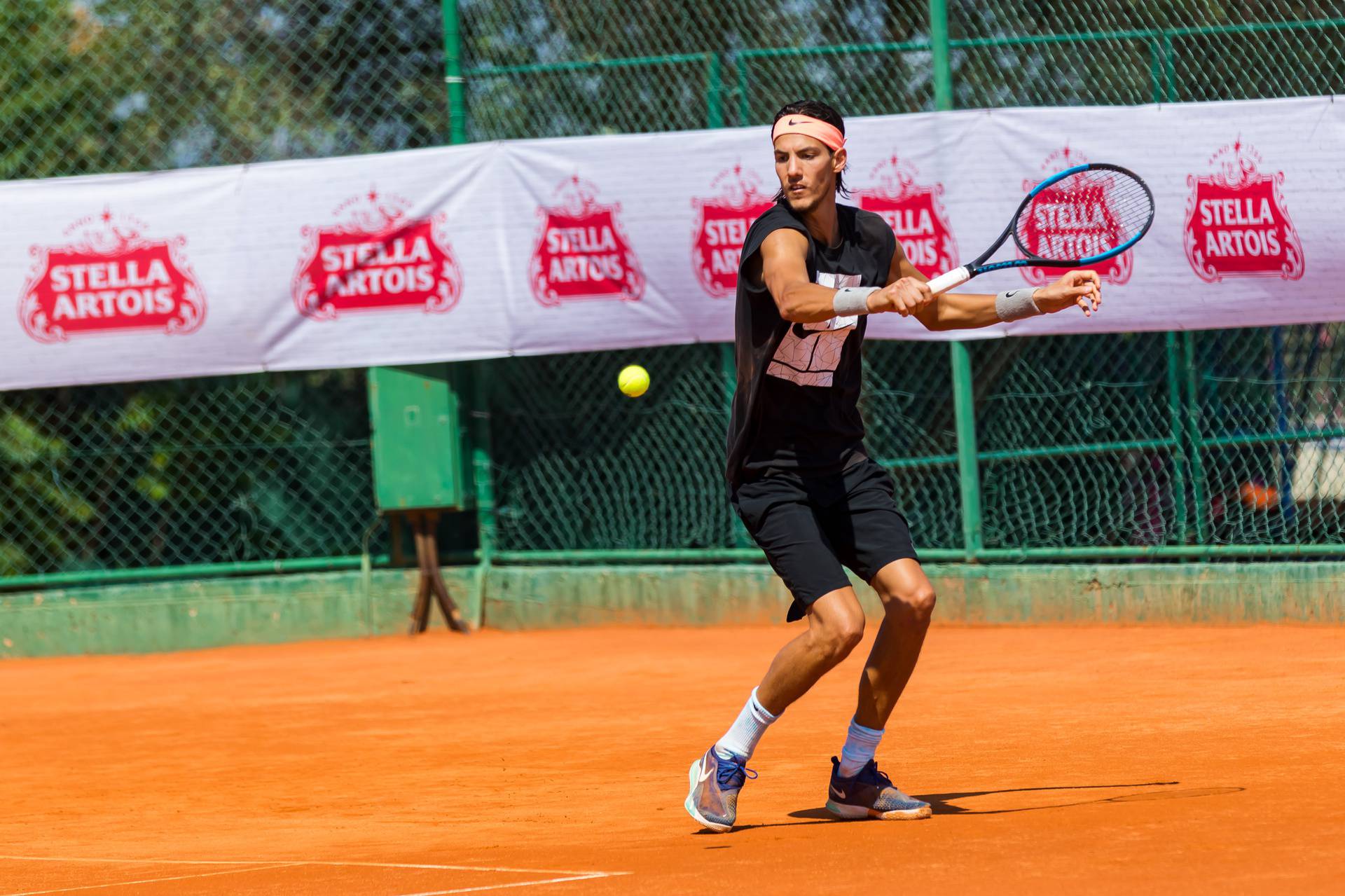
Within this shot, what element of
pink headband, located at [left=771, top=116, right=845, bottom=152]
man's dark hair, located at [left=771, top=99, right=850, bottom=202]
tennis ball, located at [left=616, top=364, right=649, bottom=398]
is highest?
man's dark hair, located at [left=771, top=99, right=850, bottom=202]

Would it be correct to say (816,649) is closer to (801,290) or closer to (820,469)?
(820,469)

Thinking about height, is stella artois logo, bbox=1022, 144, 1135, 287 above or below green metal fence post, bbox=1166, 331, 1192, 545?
above

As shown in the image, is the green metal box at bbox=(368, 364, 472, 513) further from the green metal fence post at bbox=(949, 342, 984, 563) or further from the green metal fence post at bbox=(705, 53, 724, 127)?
the green metal fence post at bbox=(949, 342, 984, 563)

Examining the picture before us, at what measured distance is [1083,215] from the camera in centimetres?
564

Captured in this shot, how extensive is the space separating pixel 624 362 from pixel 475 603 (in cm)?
168

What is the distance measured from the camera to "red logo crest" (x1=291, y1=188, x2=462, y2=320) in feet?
32.4

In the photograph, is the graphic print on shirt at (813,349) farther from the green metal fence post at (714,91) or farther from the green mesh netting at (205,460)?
the green mesh netting at (205,460)

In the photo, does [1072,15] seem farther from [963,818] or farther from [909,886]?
[909,886]

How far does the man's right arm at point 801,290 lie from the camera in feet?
14.2

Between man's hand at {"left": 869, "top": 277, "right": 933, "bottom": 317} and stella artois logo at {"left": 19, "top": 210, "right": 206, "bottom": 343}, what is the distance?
259 inches

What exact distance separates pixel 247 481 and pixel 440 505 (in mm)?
1278

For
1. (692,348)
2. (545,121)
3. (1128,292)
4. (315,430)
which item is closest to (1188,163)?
(1128,292)

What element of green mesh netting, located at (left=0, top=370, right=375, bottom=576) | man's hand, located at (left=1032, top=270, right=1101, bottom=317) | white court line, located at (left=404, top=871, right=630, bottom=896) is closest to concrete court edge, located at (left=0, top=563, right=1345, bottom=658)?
green mesh netting, located at (left=0, top=370, right=375, bottom=576)

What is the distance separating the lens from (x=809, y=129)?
15.7ft
